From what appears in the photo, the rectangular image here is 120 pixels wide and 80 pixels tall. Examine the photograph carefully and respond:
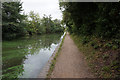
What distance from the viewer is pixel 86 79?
9.08 feet

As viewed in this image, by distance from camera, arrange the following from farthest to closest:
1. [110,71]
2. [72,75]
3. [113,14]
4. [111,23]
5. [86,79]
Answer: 1. [111,23]
2. [113,14]
3. [72,75]
4. [86,79]
5. [110,71]

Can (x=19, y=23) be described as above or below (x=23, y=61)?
above

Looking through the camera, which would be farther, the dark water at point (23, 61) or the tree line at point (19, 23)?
the tree line at point (19, 23)

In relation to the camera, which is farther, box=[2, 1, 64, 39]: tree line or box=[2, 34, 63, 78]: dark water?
box=[2, 1, 64, 39]: tree line

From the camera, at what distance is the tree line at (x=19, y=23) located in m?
13.9

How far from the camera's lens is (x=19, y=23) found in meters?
17.0

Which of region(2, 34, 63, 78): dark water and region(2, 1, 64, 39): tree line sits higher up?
region(2, 1, 64, 39): tree line

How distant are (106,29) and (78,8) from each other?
3741mm

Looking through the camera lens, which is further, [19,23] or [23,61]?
[19,23]

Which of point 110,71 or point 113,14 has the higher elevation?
point 113,14

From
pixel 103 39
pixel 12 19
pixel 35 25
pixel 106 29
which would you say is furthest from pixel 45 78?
pixel 35 25

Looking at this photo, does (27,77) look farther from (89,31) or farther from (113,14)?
(89,31)

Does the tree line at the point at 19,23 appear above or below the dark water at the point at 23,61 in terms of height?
above

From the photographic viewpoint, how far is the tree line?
13875 mm
